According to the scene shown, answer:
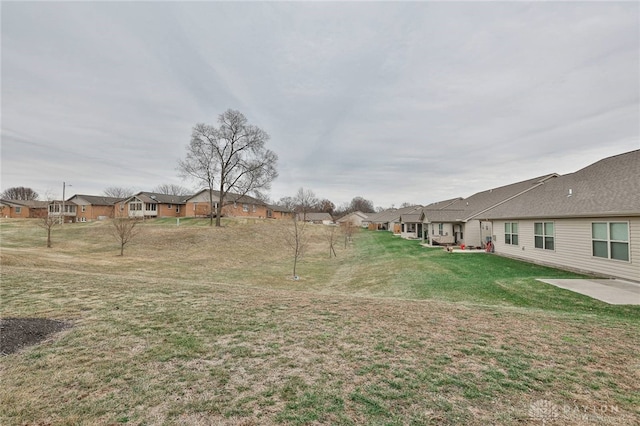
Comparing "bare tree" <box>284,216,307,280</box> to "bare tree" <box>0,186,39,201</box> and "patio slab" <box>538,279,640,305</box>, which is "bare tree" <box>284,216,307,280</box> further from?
"bare tree" <box>0,186,39,201</box>

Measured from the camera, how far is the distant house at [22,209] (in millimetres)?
52281

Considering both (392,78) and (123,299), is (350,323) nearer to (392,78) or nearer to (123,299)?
(123,299)

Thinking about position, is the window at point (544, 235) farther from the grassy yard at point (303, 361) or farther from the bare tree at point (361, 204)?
the bare tree at point (361, 204)

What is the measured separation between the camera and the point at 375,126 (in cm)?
2381

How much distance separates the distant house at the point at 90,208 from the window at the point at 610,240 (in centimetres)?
6185

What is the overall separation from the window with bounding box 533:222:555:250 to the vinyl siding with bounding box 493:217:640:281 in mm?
219

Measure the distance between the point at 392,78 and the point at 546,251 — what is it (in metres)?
13.3

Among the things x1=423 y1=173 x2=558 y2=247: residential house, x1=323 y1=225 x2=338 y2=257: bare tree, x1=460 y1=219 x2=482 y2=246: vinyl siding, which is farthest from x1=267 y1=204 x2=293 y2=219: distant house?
x1=460 y1=219 x2=482 y2=246: vinyl siding

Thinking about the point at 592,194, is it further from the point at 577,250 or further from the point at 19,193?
the point at 19,193

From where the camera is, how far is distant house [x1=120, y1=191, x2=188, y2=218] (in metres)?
44.8

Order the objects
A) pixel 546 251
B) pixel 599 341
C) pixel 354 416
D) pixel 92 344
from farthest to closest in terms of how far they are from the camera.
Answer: pixel 546 251, pixel 599 341, pixel 92 344, pixel 354 416

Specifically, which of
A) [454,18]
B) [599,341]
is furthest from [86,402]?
[454,18]

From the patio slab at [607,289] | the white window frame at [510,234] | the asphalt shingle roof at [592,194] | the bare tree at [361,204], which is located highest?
the bare tree at [361,204]

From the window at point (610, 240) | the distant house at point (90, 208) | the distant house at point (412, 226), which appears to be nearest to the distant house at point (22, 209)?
the distant house at point (90, 208)
